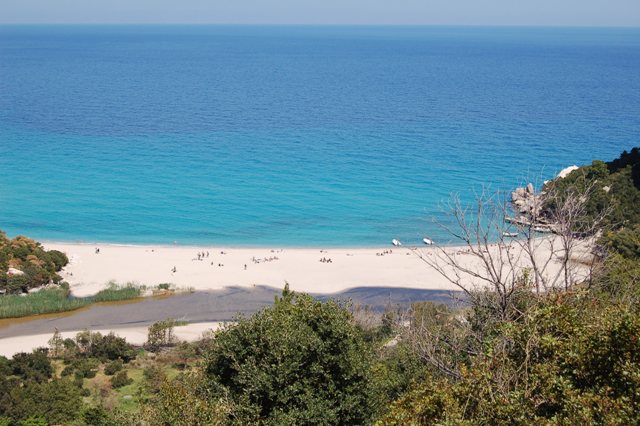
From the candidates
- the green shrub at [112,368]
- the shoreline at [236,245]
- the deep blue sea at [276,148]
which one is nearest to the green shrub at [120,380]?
the green shrub at [112,368]

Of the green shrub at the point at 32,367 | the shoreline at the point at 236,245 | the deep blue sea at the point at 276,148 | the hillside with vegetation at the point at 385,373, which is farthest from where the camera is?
the deep blue sea at the point at 276,148

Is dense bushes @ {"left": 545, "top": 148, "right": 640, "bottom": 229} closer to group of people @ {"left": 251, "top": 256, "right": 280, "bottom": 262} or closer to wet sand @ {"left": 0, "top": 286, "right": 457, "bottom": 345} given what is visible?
wet sand @ {"left": 0, "top": 286, "right": 457, "bottom": 345}

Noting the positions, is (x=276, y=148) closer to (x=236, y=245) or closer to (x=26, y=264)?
(x=236, y=245)

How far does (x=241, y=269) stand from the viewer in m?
45.6

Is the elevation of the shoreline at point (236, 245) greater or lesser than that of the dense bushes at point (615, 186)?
lesser

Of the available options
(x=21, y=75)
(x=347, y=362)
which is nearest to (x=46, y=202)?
(x=347, y=362)

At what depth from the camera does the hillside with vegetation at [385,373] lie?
862 centimetres

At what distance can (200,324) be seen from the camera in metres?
36.6

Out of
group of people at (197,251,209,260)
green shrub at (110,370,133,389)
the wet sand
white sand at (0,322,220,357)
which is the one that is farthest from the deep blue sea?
green shrub at (110,370,133,389)

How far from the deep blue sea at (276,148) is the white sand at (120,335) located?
55.6 feet

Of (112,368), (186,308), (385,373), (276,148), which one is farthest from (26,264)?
(276,148)

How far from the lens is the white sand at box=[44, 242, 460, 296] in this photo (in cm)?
4319

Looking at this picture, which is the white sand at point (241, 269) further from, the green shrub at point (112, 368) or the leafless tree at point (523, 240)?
the leafless tree at point (523, 240)

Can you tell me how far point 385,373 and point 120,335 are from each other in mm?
20763
